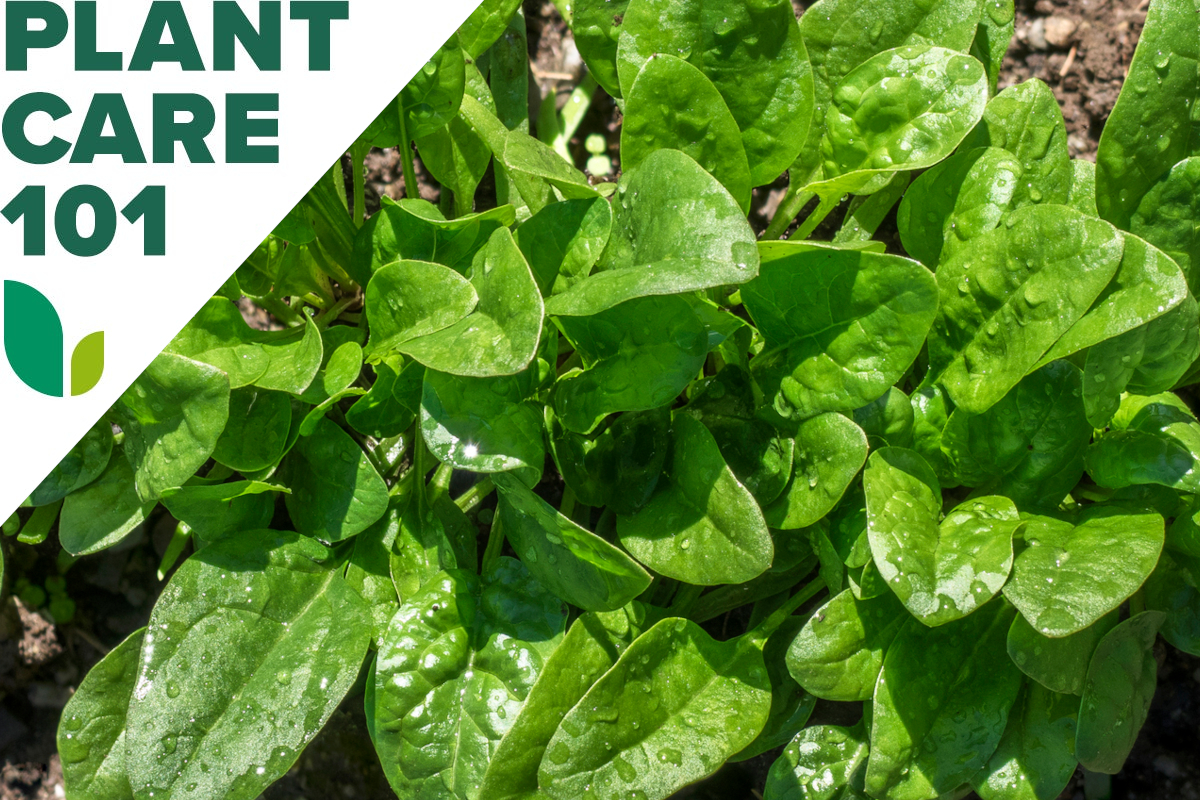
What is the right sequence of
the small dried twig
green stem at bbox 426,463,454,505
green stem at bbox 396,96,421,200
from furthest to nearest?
the small dried twig < green stem at bbox 426,463,454,505 < green stem at bbox 396,96,421,200

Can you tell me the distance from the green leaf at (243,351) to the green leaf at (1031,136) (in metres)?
1.07

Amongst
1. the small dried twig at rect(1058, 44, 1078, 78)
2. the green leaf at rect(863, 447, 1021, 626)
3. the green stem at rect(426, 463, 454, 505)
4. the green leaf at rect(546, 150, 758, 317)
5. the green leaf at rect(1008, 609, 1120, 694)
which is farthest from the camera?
the small dried twig at rect(1058, 44, 1078, 78)

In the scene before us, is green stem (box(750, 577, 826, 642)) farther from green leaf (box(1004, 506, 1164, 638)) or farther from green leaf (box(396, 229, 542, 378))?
green leaf (box(396, 229, 542, 378))

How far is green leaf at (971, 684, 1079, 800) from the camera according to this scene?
1455 mm

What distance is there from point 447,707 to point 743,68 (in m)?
1.06

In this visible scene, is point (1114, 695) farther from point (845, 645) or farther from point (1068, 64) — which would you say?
point (1068, 64)

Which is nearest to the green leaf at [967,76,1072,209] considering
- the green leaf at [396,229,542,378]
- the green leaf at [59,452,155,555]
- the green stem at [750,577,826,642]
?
the green stem at [750,577,826,642]

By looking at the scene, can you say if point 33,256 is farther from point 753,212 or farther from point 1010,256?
point 1010,256

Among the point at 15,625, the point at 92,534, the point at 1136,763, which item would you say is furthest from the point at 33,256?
the point at 1136,763

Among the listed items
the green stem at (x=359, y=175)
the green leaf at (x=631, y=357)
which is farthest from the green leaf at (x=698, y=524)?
the green stem at (x=359, y=175)

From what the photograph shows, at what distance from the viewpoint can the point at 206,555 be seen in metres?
1.47

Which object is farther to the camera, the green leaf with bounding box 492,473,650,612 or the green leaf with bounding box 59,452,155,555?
the green leaf with bounding box 59,452,155,555

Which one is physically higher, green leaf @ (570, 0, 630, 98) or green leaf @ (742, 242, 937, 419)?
green leaf @ (570, 0, 630, 98)

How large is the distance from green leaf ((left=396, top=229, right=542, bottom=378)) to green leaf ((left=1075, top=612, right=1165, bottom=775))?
95cm
